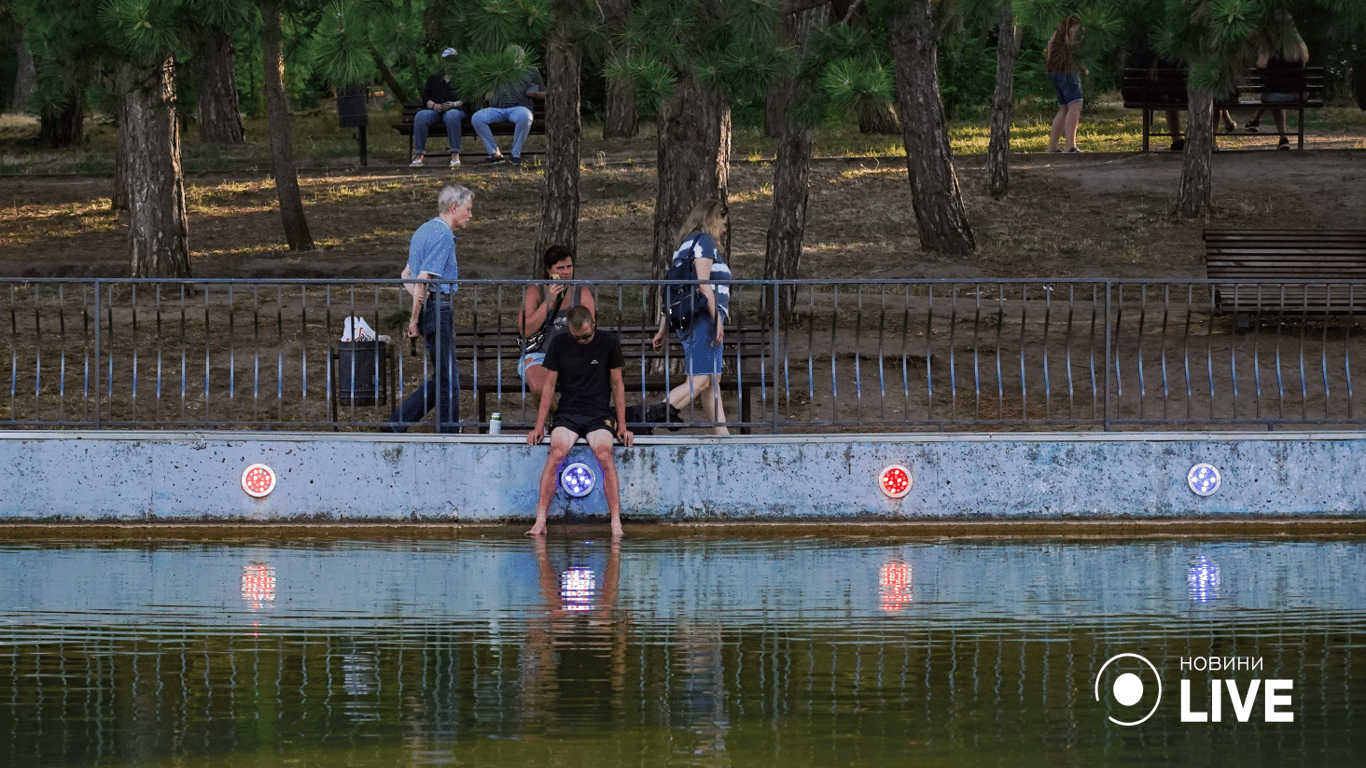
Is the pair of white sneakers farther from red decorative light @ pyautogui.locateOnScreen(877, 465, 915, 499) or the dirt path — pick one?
red decorative light @ pyautogui.locateOnScreen(877, 465, 915, 499)

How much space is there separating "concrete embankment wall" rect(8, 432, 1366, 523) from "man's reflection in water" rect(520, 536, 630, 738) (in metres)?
1.09

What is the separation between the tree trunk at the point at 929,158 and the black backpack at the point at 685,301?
31.0 feet

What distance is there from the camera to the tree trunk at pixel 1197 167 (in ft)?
74.0

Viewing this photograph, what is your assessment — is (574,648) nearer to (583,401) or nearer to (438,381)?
(583,401)

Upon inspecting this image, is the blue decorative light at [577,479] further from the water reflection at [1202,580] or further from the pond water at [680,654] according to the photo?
the water reflection at [1202,580]

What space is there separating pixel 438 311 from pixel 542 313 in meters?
0.70

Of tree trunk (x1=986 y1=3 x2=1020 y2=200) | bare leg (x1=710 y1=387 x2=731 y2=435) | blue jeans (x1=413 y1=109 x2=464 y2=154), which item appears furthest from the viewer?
blue jeans (x1=413 y1=109 x2=464 y2=154)

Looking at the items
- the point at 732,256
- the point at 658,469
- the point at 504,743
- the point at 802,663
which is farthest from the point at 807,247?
the point at 504,743

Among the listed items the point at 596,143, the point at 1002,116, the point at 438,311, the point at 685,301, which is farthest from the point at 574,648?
the point at 596,143

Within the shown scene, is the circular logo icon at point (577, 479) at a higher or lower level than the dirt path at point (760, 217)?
lower

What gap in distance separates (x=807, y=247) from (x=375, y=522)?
38.3 ft

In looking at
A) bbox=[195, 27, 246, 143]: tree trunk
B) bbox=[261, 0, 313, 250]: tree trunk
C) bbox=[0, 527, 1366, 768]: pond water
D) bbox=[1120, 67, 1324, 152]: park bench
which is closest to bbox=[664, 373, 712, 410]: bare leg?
bbox=[0, 527, 1366, 768]: pond water

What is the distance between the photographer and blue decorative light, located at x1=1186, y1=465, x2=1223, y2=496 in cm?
1173

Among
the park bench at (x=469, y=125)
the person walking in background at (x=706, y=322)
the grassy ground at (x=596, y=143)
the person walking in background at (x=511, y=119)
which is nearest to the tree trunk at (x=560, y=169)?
the person walking in background at (x=511, y=119)
